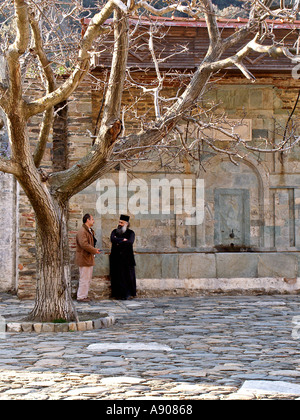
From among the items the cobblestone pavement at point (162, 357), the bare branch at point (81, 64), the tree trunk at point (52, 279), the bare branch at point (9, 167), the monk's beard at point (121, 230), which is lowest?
the cobblestone pavement at point (162, 357)

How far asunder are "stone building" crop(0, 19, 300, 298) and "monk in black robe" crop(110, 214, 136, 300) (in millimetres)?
322

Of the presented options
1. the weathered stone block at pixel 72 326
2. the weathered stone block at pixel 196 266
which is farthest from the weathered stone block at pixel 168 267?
the weathered stone block at pixel 72 326

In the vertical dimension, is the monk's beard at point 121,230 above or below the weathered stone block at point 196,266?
above

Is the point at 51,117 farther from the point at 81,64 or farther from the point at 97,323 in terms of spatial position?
the point at 97,323

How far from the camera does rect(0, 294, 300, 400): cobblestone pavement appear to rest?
5055 mm

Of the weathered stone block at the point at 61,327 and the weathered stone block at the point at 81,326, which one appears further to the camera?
the weathered stone block at the point at 81,326

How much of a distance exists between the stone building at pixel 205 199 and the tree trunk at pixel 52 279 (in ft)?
13.6

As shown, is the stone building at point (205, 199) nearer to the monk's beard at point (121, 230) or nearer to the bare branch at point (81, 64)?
the monk's beard at point (121, 230)

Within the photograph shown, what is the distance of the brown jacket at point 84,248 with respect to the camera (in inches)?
505

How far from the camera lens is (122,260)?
1348cm

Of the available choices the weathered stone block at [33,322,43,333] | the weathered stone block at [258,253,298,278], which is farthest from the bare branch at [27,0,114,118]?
the weathered stone block at [258,253,298,278]

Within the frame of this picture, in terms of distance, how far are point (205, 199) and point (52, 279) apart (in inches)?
231
